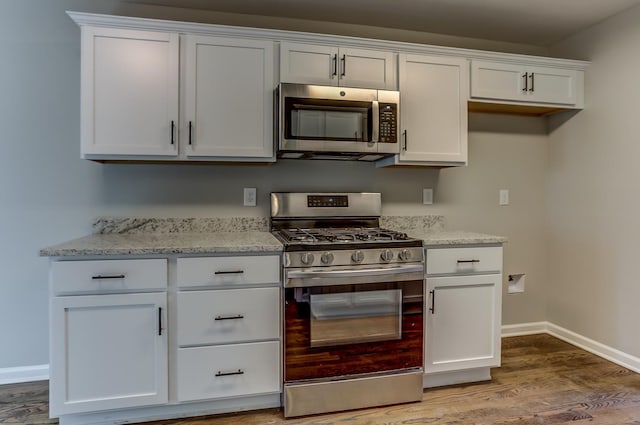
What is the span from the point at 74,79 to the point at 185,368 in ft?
5.98

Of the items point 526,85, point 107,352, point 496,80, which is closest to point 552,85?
point 526,85

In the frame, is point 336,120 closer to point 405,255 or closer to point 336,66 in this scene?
point 336,66

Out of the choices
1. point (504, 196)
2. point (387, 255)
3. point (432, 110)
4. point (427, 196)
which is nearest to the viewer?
point (387, 255)

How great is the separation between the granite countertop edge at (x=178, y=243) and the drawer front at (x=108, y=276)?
0.17 feet

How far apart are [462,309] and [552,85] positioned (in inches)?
68.7

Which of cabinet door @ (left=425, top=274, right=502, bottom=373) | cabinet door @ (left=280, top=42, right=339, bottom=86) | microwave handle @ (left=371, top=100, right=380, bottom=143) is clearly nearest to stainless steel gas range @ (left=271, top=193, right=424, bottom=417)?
cabinet door @ (left=425, top=274, right=502, bottom=373)

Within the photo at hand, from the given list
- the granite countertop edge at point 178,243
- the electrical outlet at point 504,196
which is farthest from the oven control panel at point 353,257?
the electrical outlet at point 504,196

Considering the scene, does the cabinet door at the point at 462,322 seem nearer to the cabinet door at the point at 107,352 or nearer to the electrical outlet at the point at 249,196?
the electrical outlet at the point at 249,196

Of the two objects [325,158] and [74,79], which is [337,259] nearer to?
[325,158]

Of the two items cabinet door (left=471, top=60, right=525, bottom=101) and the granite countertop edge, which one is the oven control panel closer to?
the granite countertop edge

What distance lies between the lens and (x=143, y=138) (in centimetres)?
213

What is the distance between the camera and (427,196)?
2.87 metres

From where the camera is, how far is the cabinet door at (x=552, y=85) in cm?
272

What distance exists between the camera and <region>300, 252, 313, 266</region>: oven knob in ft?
6.42
